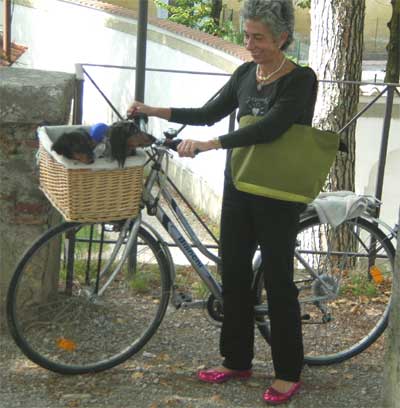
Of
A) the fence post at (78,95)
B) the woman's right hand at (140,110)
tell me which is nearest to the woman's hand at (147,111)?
the woman's right hand at (140,110)

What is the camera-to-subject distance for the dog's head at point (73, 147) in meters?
3.34

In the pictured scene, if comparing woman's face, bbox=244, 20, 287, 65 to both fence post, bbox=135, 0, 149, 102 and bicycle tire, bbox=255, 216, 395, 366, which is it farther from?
fence post, bbox=135, 0, 149, 102

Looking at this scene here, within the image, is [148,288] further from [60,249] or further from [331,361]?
[331,361]

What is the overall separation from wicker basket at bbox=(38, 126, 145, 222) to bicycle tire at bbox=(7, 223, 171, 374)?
20 centimetres

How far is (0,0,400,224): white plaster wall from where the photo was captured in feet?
32.9

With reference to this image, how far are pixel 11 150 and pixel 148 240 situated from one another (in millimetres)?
758

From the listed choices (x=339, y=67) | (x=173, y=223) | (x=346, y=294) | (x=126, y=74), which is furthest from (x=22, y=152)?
(x=126, y=74)

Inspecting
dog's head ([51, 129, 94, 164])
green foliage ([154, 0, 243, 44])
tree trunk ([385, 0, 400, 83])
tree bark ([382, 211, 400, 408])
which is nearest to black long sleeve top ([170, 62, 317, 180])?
dog's head ([51, 129, 94, 164])

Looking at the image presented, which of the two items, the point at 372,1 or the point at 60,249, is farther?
the point at 372,1

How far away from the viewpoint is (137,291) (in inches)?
183

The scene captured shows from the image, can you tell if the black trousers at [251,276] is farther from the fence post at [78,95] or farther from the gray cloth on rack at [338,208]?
the fence post at [78,95]

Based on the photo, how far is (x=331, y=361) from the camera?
13.3 feet

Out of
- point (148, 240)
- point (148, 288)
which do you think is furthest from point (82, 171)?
point (148, 288)

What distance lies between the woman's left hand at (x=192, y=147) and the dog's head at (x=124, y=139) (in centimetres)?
19
